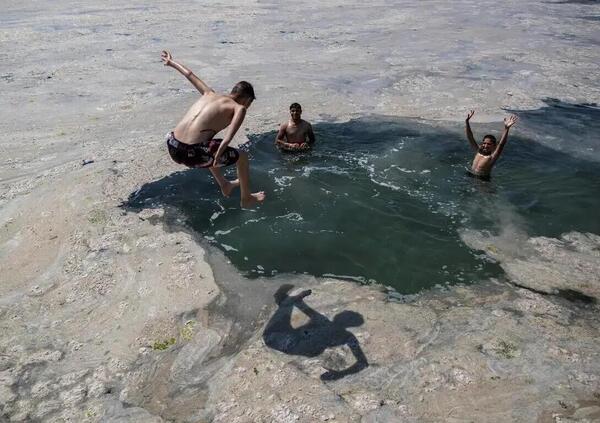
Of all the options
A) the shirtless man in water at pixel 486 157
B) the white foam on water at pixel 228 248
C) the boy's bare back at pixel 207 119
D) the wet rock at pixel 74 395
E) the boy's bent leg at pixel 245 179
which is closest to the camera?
the wet rock at pixel 74 395

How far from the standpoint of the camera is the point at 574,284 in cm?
439

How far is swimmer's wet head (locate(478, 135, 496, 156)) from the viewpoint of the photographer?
21.7ft

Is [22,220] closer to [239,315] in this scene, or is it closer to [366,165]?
[239,315]

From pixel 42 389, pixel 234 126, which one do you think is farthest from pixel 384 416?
pixel 234 126

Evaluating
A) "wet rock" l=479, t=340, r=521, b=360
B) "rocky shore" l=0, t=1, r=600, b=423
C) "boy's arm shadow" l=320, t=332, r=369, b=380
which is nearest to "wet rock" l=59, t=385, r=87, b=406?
"rocky shore" l=0, t=1, r=600, b=423

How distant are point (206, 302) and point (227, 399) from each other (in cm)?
120

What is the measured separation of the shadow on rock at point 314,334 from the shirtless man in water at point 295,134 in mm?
3753

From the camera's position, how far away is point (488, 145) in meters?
6.68

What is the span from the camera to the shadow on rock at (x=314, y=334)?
3.64 m

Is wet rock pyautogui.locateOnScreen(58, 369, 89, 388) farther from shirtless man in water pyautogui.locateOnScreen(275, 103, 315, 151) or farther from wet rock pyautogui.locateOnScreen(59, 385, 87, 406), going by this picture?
shirtless man in water pyautogui.locateOnScreen(275, 103, 315, 151)

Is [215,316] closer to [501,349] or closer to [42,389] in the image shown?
[42,389]

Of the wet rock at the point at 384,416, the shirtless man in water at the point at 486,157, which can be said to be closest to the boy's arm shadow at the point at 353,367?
the wet rock at the point at 384,416

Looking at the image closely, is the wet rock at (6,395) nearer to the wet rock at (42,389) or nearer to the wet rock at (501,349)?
the wet rock at (42,389)

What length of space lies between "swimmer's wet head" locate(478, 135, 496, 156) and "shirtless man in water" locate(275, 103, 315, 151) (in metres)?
2.52
